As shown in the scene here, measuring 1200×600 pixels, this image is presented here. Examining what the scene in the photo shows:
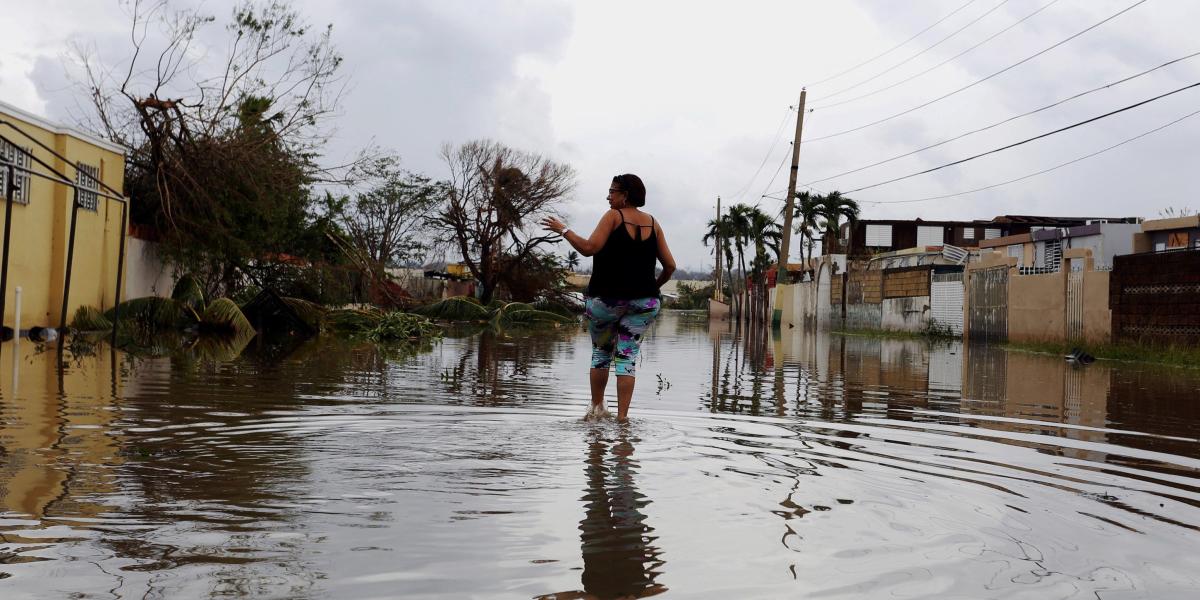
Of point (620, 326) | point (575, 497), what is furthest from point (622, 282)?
point (575, 497)

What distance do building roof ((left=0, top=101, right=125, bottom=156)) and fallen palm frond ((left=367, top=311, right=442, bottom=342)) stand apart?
6.65 m

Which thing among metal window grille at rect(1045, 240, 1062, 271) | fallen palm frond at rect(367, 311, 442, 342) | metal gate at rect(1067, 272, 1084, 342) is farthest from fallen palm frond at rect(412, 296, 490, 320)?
metal window grille at rect(1045, 240, 1062, 271)

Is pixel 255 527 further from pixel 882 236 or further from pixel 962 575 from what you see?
pixel 882 236

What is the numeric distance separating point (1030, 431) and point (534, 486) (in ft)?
14.3

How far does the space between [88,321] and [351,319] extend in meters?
5.84

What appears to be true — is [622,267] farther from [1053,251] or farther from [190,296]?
[1053,251]

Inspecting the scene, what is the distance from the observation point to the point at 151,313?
68.0 ft

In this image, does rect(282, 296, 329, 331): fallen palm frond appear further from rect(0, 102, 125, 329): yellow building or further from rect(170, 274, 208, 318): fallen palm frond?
rect(0, 102, 125, 329): yellow building

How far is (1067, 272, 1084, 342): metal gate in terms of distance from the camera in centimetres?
2220

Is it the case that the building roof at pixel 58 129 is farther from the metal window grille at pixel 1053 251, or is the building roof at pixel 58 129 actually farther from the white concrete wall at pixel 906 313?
the metal window grille at pixel 1053 251

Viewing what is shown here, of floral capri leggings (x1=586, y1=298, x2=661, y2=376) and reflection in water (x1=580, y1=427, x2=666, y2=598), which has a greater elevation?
floral capri leggings (x1=586, y1=298, x2=661, y2=376)

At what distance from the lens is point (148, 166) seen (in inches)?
942

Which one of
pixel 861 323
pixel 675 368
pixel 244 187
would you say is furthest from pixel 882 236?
pixel 675 368

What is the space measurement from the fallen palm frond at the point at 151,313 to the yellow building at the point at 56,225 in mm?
937
